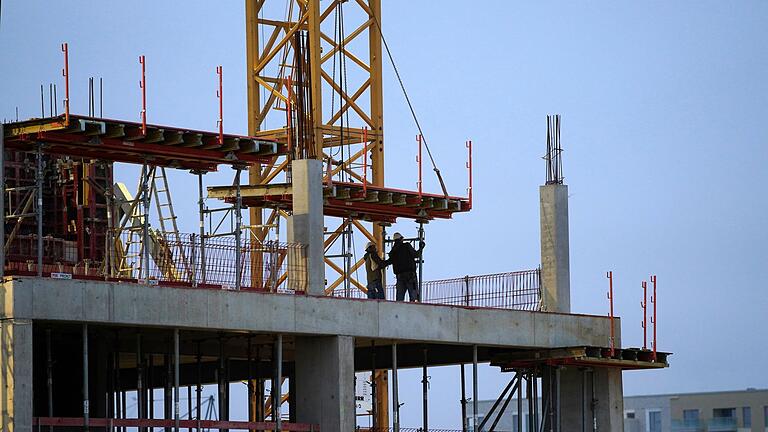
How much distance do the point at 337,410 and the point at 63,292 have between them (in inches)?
343

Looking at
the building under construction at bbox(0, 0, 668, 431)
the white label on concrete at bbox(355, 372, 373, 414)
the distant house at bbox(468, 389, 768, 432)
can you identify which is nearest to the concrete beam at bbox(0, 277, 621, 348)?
the building under construction at bbox(0, 0, 668, 431)

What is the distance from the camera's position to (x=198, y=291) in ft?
146

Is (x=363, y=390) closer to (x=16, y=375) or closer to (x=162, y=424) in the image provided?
(x=162, y=424)

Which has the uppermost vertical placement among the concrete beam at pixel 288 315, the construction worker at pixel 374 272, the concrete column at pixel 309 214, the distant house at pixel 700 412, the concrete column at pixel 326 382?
the concrete column at pixel 309 214

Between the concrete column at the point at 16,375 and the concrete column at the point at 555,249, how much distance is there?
1858cm

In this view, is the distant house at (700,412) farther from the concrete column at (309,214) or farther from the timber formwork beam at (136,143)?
the timber formwork beam at (136,143)

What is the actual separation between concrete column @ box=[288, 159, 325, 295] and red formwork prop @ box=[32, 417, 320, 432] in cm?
398

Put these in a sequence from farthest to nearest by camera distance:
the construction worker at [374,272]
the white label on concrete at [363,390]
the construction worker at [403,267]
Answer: the white label on concrete at [363,390], the construction worker at [403,267], the construction worker at [374,272]

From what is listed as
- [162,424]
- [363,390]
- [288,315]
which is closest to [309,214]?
[288,315]

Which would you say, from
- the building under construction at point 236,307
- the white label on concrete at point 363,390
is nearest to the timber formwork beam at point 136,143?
the building under construction at point 236,307

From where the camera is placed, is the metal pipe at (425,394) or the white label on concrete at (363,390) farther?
the white label on concrete at (363,390)

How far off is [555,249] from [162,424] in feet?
50.5

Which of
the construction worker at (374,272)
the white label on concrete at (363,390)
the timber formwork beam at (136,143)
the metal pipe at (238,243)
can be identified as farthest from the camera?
the white label on concrete at (363,390)

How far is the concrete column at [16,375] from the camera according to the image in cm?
4016
